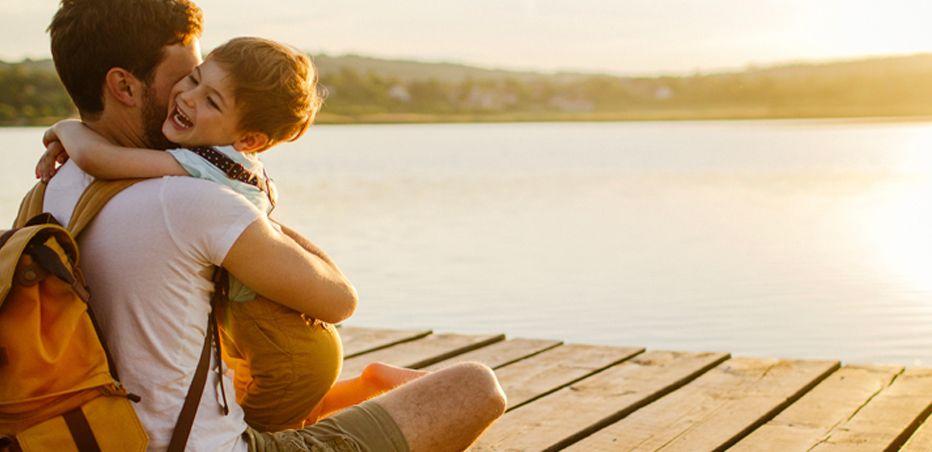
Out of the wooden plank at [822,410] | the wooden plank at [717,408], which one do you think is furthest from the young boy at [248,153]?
the wooden plank at [822,410]

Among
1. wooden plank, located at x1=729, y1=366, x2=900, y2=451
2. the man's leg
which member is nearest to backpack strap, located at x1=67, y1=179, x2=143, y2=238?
the man's leg

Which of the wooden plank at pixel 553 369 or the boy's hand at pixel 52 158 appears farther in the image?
the wooden plank at pixel 553 369

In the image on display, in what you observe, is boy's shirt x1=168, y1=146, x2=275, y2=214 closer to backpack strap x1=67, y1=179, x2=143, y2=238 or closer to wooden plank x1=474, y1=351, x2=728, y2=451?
backpack strap x1=67, y1=179, x2=143, y2=238

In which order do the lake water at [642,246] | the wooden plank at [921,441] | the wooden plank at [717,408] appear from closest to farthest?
the wooden plank at [921,441], the wooden plank at [717,408], the lake water at [642,246]

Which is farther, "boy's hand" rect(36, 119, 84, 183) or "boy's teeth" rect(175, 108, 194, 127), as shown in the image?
"boy's hand" rect(36, 119, 84, 183)

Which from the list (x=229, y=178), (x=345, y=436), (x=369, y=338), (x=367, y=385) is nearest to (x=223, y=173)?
(x=229, y=178)

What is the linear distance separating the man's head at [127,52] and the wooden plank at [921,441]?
7.41 feet

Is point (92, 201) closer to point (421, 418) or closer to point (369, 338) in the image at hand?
point (421, 418)

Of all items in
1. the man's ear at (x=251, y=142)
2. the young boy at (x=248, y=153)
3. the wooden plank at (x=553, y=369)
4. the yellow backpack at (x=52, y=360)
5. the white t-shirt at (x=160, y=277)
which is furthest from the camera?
the wooden plank at (x=553, y=369)

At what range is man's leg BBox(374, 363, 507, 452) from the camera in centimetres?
272

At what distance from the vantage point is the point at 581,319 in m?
7.51

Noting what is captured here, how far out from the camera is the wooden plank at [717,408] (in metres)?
3.72

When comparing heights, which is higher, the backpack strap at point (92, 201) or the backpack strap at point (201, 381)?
the backpack strap at point (92, 201)

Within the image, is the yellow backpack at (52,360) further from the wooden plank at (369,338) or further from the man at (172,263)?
the wooden plank at (369,338)
